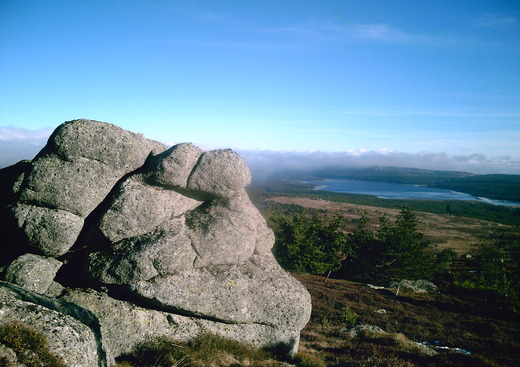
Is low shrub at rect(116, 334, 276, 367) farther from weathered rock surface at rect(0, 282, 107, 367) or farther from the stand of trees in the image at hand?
the stand of trees

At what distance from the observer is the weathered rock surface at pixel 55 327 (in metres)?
6.82

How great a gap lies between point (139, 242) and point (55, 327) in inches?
216

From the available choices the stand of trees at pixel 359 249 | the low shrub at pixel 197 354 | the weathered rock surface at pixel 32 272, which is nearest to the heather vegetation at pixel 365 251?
the stand of trees at pixel 359 249

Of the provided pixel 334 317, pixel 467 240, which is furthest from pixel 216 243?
pixel 467 240

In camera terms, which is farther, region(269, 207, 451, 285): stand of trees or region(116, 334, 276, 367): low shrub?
region(269, 207, 451, 285): stand of trees

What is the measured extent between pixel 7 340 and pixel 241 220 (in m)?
9.88

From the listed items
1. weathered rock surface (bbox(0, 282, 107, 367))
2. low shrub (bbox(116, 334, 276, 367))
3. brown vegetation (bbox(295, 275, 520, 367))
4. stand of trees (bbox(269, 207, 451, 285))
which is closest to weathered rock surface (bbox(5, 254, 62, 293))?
weathered rock surface (bbox(0, 282, 107, 367))

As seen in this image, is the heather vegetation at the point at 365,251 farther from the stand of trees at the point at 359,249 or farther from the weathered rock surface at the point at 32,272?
the weathered rock surface at the point at 32,272

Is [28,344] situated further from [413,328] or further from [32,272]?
[413,328]

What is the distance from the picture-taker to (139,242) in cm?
1255

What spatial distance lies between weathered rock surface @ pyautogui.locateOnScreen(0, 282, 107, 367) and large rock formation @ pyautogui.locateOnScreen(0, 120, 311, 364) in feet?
12.0

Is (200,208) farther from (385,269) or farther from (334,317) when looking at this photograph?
(385,269)

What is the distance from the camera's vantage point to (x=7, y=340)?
20.5 ft

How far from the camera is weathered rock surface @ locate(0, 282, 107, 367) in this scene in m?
6.82
